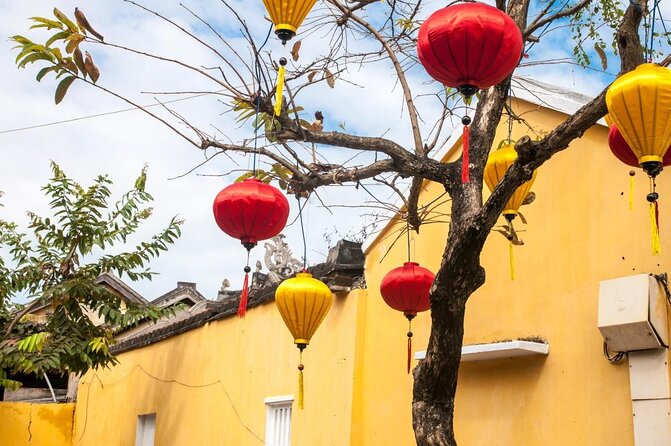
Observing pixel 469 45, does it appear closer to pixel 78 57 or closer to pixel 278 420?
pixel 78 57

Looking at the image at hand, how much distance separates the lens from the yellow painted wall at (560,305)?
5.99m

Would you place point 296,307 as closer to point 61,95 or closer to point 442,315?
point 442,315

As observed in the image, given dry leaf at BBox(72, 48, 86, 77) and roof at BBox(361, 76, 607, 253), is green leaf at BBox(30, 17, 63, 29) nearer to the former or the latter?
dry leaf at BBox(72, 48, 86, 77)

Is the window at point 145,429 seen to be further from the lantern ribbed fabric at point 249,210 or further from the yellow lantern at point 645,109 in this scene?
the yellow lantern at point 645,109

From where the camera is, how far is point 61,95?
561 centimetres

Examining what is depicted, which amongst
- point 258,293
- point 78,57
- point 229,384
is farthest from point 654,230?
point 229,384

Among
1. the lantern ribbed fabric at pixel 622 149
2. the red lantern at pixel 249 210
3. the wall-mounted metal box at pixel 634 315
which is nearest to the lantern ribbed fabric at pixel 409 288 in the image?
the red lantern at pixel 249 210

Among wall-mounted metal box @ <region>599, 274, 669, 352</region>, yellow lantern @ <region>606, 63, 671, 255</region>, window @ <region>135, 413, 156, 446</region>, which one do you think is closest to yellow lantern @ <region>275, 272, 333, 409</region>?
wall-mounted metal box @ <region>599, 274, 669, 352</region>

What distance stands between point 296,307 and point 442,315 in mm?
1583

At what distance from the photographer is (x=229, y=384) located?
10453 millimetres

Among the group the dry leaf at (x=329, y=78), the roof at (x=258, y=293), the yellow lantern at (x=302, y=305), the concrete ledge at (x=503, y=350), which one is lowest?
the concrete ledge at (x=503, y=350)

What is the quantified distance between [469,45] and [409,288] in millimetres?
2773

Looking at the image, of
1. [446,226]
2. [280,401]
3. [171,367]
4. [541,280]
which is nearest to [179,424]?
[171,367]

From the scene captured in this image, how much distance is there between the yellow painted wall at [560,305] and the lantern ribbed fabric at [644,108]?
5.29 feet
